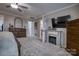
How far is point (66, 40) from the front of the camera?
187cm

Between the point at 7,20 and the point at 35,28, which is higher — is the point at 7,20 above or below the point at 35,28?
above

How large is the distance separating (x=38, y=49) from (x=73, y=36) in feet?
2.44

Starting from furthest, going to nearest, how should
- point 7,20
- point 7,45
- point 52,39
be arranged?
point 52,39
point 7,20
point 7,45

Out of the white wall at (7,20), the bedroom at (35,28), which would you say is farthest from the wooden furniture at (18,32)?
the white wall at (7,20)

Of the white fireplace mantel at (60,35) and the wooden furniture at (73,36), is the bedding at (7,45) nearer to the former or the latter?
the white fireplace mantel at (60,35)

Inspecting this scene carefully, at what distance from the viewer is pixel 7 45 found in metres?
1.77

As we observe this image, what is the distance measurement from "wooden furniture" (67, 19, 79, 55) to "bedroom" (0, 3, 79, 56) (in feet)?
0.06

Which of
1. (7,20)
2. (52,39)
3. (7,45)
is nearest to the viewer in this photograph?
(7,45)

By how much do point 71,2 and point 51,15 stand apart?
0.46m

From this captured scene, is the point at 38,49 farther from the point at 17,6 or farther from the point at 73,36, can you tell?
the point at 17,6

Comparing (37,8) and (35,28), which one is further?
(35,28)

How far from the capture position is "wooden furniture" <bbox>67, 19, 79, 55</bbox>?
183 cm

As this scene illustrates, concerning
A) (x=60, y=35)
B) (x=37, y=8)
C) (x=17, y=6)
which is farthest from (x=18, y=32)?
(x=60, y=35)

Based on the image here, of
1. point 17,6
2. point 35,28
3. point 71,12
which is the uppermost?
point 17,6
